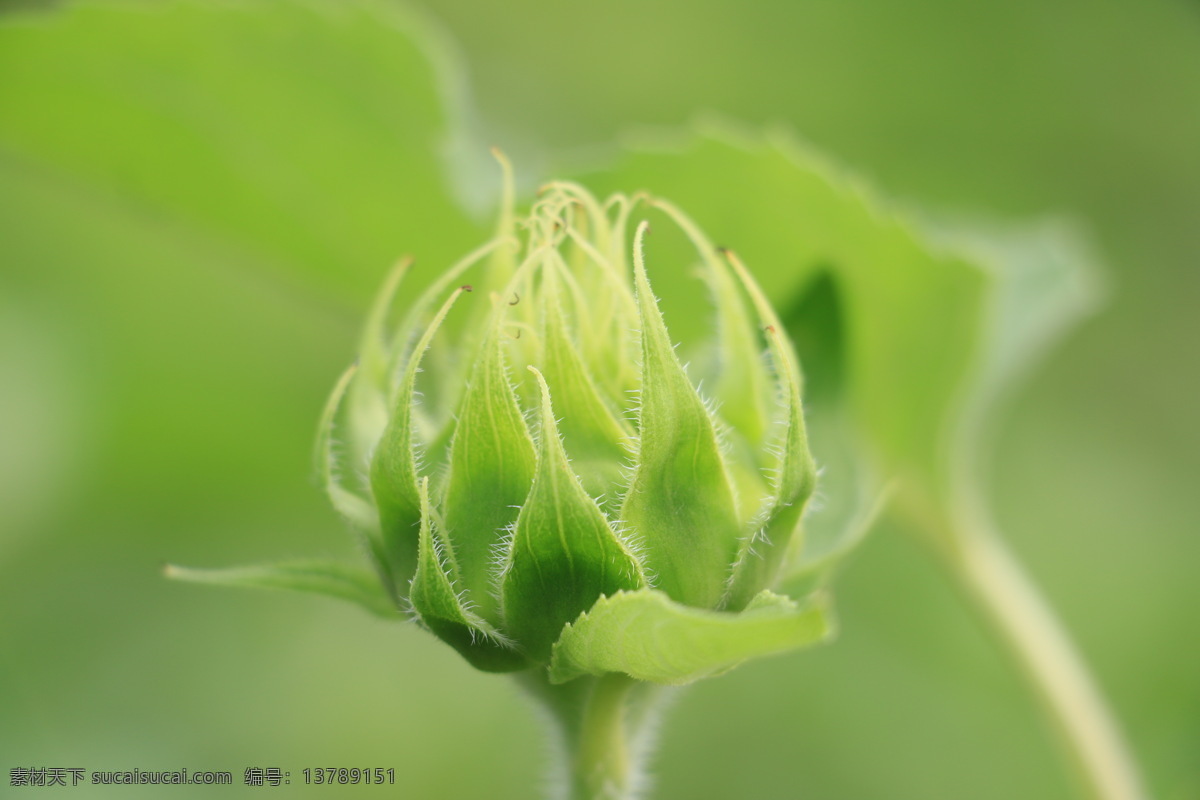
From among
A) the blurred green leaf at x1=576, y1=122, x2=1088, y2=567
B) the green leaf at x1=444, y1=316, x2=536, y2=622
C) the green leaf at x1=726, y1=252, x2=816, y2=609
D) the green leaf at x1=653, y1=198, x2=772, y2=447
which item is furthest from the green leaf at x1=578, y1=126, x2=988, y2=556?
the green leaf at x1=444, y1=316, x2=536, y2=622

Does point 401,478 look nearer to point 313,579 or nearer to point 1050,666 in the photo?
point 313,579

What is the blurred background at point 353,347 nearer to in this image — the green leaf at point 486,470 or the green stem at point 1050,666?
the green stem at point 1050,666

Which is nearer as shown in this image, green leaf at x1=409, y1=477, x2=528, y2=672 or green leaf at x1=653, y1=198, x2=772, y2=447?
green leaf at x1=409, y1=477, x2=528, y2=672

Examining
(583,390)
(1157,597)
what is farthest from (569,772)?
(1157,597)

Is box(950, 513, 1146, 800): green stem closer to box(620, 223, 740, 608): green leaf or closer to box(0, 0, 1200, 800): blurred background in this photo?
box(0, 0, 1200, 800): blurred background

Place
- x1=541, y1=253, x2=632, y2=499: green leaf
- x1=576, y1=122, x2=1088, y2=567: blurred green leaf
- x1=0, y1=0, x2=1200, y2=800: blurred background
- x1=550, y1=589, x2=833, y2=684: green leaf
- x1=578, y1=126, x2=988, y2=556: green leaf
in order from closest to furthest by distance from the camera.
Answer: x1=550, y1=589, x2=833, y2=684: green leaf < x1=541, y1=253, x2=632, y2=499: green leaf < x1=576, y1=122, x2=1088, y2=567: blurred green leaf < x1=578, y1=126, x2=988, y2=556: green leaf < x1=0, y1=0, x2=1200, y2=800: blurred background

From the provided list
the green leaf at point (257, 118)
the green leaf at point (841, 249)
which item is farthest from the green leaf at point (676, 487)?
the green leaf at point (257, 118)
